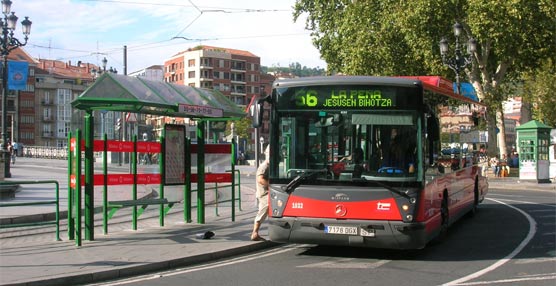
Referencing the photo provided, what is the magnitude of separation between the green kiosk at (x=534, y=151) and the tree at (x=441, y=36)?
5.29m

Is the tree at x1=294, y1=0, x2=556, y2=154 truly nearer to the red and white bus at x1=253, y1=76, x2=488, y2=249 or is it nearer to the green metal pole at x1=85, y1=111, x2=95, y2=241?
the red and white bus at x1=253, y1=76, x2=488, y2=249

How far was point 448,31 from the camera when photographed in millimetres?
39438

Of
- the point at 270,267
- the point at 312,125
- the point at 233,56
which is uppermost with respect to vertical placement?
the point at 233,56

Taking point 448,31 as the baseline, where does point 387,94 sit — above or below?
below

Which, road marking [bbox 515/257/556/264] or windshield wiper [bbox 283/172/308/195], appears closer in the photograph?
road marking [bbox 515/257/556/264]

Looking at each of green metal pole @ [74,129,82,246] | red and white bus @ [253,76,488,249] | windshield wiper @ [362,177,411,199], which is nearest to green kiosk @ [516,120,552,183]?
red and white bus @ [253,76,488,249]

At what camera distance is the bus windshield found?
9.19m

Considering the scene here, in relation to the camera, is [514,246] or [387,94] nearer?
[387,94]

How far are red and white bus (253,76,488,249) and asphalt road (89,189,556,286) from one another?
0.42 meters

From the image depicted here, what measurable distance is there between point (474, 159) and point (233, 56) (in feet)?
405

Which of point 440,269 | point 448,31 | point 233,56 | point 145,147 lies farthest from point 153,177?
point 233,56

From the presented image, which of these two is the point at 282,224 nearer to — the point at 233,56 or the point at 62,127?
the point at 62,127

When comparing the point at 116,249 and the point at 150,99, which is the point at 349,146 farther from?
the point at 116,249

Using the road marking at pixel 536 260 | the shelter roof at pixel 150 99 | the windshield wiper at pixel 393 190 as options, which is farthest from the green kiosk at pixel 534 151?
the windshield wiper at pixel 393 190
